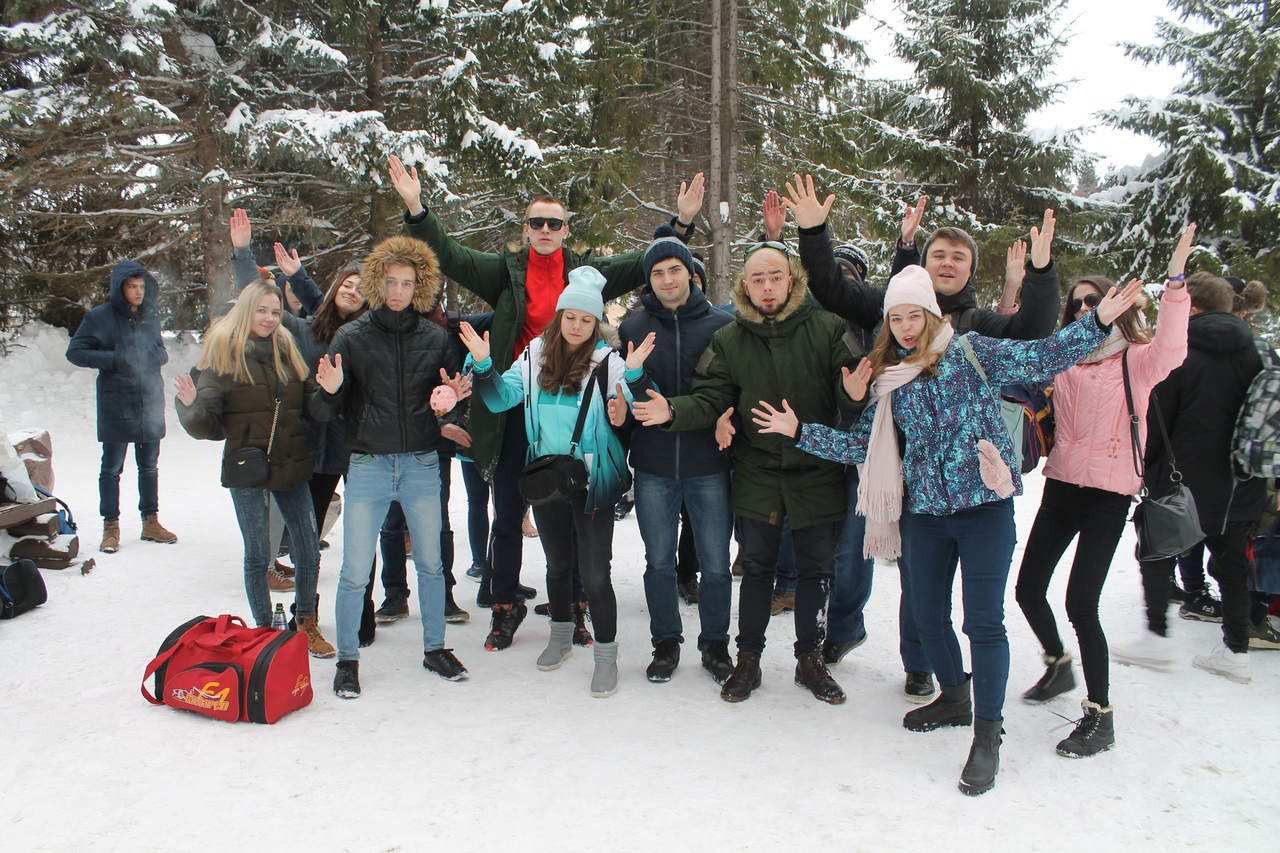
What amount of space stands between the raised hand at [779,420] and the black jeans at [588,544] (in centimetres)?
96

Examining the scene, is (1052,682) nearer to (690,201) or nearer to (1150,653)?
(1150,653)

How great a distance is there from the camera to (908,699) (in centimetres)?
402

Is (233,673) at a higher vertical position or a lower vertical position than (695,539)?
lower

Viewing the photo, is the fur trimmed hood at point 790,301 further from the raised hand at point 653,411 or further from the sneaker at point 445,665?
the sneaker at point 445,665

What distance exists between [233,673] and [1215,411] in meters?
5.37

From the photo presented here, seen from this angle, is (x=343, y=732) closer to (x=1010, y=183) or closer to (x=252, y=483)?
(x=252, y=483)


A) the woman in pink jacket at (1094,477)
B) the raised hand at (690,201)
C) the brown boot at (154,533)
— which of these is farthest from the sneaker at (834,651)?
the brown boot at (154,533)

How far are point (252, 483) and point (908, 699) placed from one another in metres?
3.63

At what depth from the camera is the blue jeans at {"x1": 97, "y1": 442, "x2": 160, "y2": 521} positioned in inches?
262

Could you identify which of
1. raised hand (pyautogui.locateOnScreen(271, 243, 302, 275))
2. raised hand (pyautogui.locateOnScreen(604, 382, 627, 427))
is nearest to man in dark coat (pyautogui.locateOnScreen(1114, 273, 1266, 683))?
raised hand (pyautogui.locateOnScreen(604, 382, 627, 427))

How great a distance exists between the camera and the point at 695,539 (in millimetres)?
4281

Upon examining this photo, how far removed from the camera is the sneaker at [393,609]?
516 cm

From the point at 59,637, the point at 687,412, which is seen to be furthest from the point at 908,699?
the point at 59,637

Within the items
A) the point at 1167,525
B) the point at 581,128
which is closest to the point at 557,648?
the point at 1167,525
